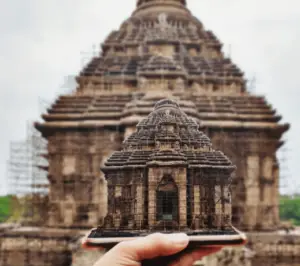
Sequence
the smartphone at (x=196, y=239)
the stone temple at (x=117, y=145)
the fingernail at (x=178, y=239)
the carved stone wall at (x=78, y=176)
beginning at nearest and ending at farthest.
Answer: the fingernail at (x=178, y=239)
the smartphone at (x=196, y=239)
the stone temple at (x=117, y=145)
the carved stone wall at (x=78, y=176)

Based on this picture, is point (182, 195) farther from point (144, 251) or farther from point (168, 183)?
point (144, 251)

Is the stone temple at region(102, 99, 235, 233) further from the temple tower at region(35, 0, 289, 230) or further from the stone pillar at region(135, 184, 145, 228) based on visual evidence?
the temple tower at region(35, 0, 289, 230)

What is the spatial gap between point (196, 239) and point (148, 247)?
1.12 metres

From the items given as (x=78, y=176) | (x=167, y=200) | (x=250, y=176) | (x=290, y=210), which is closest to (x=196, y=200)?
(x=167, y=200)

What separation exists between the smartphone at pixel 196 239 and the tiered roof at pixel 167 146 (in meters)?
1.10

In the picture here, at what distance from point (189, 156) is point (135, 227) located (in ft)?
4.13

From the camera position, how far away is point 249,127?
17.8 m

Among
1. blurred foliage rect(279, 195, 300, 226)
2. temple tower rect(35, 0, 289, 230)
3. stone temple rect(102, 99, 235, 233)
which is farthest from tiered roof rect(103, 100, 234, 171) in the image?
blurred foliage rect(279, 195, 300, 226)

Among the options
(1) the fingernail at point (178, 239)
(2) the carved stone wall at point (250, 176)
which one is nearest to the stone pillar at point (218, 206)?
(1) the fingernail at point (178, 239)

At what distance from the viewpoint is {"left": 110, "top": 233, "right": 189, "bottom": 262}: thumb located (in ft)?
13.2

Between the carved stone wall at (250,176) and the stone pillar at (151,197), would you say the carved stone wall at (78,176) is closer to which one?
the carved stone wall at (250,176)

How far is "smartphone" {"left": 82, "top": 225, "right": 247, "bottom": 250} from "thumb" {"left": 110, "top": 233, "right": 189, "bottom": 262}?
2.44 ft

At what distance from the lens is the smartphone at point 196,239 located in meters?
5.07

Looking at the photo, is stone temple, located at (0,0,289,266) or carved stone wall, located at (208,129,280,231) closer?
stone temple, located at (0,0,289,266)
